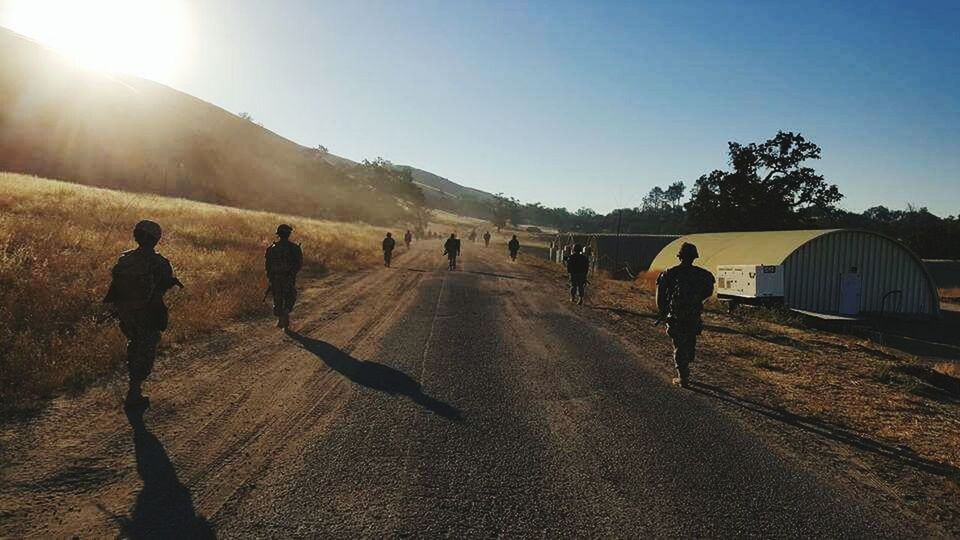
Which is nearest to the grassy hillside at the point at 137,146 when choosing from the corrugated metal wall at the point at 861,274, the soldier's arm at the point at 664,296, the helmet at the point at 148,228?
the helmet at the point at 148,228

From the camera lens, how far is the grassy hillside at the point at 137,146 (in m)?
55.7

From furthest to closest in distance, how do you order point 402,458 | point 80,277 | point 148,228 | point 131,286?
point 80,277
point 148,228
point 131,286
point 402,458

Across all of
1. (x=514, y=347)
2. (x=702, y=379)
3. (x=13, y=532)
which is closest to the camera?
(x=13, y=532)

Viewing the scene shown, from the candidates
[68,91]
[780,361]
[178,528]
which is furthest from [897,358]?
[68,91]

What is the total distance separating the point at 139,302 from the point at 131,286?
0.67 feet

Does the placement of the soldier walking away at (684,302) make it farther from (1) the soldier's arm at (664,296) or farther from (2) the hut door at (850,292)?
(2) the hut door at (850,292)

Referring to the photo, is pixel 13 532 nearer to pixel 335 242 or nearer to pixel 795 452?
pixel 795 452

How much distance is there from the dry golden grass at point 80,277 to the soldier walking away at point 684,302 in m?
8.09

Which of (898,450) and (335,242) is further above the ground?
(335,242)

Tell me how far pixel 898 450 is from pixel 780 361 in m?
4.59

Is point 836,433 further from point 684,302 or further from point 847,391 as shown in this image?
point 847,391

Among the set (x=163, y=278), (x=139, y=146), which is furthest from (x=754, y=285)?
(x=139, y=146)

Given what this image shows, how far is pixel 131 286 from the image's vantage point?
603cm

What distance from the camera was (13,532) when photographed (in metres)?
3.54
